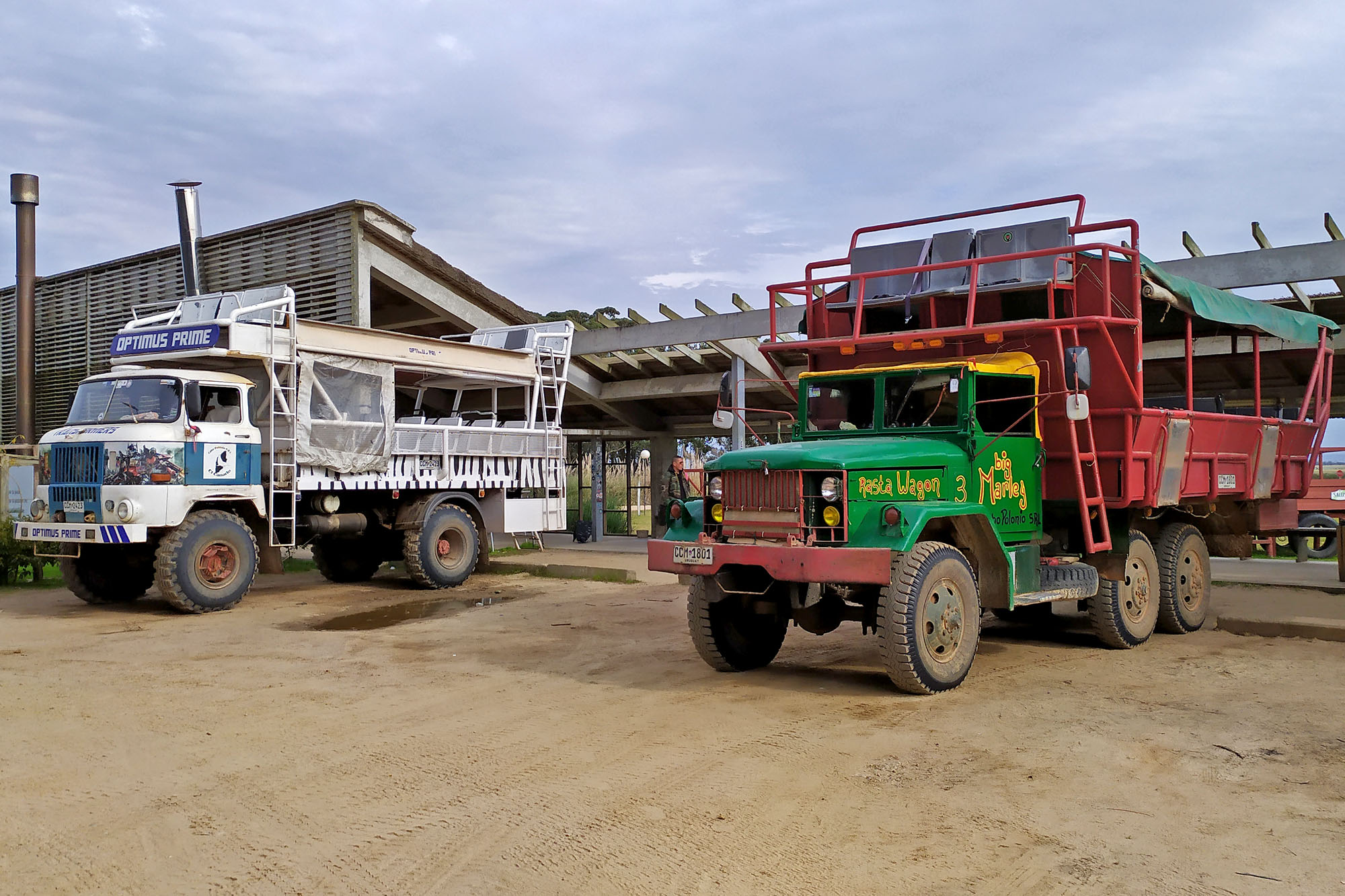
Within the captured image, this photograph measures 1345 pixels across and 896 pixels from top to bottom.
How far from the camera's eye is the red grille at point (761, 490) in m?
7.63

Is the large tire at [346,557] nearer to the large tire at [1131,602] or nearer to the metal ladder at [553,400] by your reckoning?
the metal ladder at [553,400]

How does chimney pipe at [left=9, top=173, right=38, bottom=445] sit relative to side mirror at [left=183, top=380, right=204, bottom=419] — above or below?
above

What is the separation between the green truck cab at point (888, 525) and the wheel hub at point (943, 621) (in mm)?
11

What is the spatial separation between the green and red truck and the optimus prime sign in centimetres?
696

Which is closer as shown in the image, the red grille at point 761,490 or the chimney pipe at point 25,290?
Answer: the red grille at point 761,490

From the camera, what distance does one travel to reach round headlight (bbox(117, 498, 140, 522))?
38.9 ft

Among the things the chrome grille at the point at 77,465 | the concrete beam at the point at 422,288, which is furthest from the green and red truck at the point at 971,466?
the concrete beam at the point at 422,288

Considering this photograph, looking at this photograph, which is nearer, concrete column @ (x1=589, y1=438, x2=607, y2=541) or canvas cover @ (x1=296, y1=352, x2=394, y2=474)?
canvas cover @ (x1=296, y1=352, x2=394, y2=474)

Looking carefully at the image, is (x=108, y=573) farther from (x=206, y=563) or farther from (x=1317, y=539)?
(x=1317, y=539)

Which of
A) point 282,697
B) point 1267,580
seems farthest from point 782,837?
point 1267,580

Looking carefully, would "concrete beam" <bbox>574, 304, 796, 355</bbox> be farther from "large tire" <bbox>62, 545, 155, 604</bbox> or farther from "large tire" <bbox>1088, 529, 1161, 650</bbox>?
"large tire" <bbox>62, 545, 155, 604</bbox>

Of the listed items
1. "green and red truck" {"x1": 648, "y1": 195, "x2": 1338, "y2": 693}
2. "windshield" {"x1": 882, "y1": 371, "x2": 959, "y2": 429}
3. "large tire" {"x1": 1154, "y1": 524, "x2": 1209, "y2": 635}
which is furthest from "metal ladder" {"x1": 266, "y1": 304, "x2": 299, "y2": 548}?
"large tire" {"x1": 1154, "y1": 524, "x2": 1209, "y2": 635}

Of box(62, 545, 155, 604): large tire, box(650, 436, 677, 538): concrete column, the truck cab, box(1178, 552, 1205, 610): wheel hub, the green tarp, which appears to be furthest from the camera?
box(650, 436, 677, 538): concrete column

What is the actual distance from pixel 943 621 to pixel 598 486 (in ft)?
61.2
